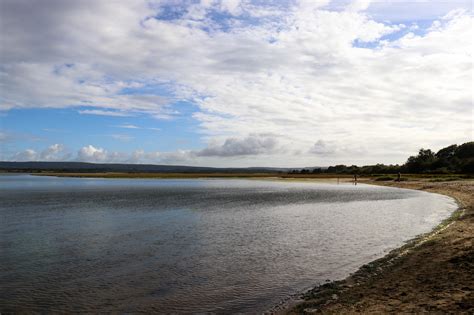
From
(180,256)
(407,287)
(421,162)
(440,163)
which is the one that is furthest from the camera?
(421,162)

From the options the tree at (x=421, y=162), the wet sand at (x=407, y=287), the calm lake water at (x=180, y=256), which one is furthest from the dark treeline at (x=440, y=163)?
the wet sand at (x=407, y=287)

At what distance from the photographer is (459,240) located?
17.2 m

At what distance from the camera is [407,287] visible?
1143cm

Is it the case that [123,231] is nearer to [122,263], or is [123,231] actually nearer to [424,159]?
[122,263]

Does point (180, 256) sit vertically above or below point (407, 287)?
below

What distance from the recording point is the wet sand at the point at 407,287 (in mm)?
9750

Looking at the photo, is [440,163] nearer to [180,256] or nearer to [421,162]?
[421,162]

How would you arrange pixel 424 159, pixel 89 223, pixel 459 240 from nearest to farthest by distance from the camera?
pixel 459 240 → pixel 89 223 → pixel 424 159

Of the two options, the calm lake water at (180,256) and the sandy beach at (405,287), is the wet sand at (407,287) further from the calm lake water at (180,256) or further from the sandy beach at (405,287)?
the calm lake water at (180,256)

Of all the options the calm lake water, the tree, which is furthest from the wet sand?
the tree

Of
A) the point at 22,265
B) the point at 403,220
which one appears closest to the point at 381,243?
the point at 403,220

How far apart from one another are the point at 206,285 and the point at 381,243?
10963 millimetres

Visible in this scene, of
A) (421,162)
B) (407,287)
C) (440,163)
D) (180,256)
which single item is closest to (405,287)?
(407,287)

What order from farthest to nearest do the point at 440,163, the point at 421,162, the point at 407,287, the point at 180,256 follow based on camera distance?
the point at 421,162 → the point at 440,163 → the point at 180,256 → the point at 407,287
